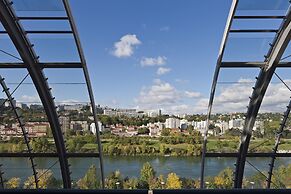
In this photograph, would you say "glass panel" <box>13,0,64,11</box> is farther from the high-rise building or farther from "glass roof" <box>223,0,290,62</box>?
"glass roof" <box>223,0,290,62</box>

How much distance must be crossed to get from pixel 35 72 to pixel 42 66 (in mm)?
291

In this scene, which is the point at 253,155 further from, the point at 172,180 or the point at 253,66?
the point at 172,180

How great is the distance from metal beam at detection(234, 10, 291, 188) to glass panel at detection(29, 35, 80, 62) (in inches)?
214

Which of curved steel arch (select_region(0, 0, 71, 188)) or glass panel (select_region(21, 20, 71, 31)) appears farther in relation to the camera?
glass panel (select_region(21, 20, 71, 31))

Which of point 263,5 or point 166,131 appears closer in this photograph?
point 263,5

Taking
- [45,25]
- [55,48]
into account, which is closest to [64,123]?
[55,48]

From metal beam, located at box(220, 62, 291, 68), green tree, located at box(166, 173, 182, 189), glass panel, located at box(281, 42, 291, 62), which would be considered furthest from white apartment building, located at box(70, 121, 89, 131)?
green tree, located at box(166, 173, 182, 189)

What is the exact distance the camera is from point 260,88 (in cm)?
930

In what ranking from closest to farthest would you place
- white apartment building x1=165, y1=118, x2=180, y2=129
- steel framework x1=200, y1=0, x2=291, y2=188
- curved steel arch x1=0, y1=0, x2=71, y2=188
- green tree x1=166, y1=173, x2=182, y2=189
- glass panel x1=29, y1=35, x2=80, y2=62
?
curved steel arch x1=0, y1=0, x2=71, y2=188 → steel framework x1=200, y1=0, x2=291, y2=188 → glass panel x1=29, y1=35, x2=80, y2=62 → white apartment building x1=165, y1=118, x2=180, y2=129 → green tree x1=166, y1=173, x2=182, y2=189

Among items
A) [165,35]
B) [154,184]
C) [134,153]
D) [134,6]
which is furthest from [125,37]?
[154,184]

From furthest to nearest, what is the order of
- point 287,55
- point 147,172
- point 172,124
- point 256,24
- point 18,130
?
point 147,172 < point 172,124 < point 18,130 < point 287,55 < point 256,24

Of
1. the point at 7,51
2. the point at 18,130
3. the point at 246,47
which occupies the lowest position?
the point at 18,130

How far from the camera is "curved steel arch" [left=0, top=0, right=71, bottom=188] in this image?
7690mm

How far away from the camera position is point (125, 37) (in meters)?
40.6
